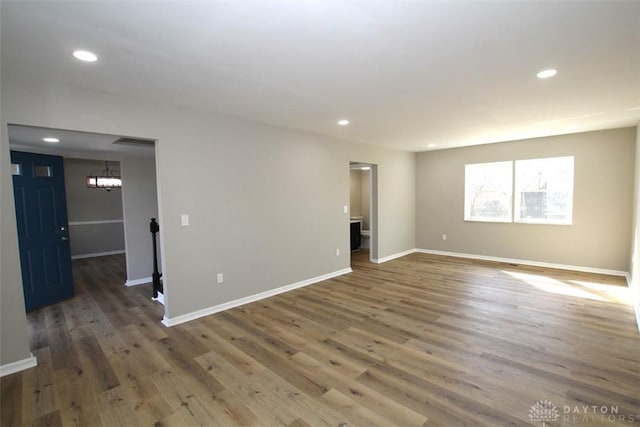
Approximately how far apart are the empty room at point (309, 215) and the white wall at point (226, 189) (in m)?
0.02

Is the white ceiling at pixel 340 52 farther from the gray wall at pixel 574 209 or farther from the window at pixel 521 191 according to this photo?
the window at pixel 521 191

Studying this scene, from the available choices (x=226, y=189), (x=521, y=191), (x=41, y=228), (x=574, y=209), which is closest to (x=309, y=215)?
(x=226, y=189)

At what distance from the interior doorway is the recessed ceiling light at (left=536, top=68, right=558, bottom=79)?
382 cm

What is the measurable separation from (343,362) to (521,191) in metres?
5.57

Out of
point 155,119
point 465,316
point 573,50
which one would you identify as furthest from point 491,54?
point 155,119

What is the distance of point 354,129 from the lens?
15.3 feet

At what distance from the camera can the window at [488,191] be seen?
247 inches

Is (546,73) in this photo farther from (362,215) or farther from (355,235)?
(362,215)

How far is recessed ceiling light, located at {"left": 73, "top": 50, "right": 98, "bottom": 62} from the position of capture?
2.10m

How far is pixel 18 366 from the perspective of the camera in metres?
2.52

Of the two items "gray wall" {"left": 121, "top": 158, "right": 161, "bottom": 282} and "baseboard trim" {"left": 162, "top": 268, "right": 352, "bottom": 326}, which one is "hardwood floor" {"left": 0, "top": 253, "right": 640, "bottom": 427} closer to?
"baseboard trim" {"left": 162, "top": 268, "right": 352, "bottom": 326}

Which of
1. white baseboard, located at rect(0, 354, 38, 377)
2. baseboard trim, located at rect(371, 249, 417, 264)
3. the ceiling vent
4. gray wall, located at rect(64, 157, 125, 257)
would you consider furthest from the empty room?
gray wall, located at rect(64, 157, 125, 257)

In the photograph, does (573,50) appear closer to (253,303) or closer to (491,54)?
(491,54)

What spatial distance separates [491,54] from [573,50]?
57cm
